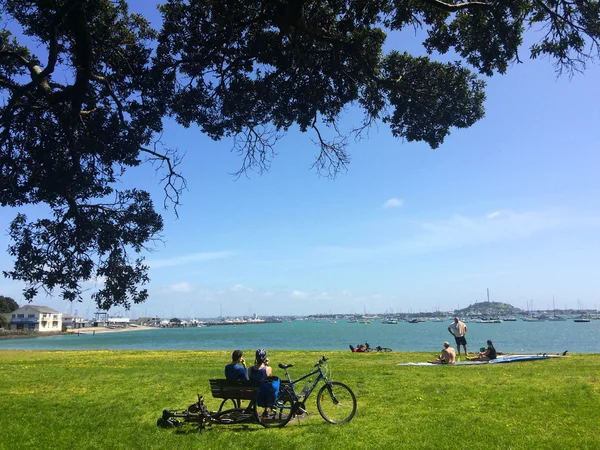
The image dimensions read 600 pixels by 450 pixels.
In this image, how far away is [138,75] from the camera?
9102 mm

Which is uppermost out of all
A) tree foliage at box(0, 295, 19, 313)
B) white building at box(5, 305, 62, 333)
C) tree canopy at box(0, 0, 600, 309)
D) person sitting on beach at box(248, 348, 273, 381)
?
tree canopy at box(0, 0, 600, 309)

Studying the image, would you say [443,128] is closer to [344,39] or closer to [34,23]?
[344,39]

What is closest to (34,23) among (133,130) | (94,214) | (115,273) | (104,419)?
(133,130)

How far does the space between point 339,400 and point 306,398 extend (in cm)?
65

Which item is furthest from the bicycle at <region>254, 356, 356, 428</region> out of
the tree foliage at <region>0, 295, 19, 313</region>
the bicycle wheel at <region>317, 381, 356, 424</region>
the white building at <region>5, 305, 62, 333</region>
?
the white building at <region>5, 305, 62, 333</region>

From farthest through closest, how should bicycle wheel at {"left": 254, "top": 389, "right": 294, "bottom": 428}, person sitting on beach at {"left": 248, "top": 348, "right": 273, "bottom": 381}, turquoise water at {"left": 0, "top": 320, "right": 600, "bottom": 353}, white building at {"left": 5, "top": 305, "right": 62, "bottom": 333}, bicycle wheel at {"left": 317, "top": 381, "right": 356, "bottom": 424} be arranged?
white building at {"left": 5, "top": 305, "right": 62, "bottom": 333}
turquoise water at {"left": 0, "top": 320, "right": 600, "bottom": 353}
person sitting on beach at {"left": 248, "top": 348, "right": 273, "bottom": 381}
bicycle wheel at {"left": 317, "top": 381, "right": 356, "bottom": 424}
bicycle wheel at {"left": 254, "top": 389, "right": 294, "bottom": 428}

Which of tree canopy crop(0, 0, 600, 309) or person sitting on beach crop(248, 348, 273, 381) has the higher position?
tree canopy crop(0, 0, 600, 309)

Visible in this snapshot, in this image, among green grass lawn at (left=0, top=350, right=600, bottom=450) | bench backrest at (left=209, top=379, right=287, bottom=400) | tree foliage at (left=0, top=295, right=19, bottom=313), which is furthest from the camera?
tree foliage at (left=0, top=295, right=19, bottom=313)

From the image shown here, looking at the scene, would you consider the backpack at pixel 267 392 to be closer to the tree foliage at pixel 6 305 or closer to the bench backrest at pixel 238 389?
the bench backrest at pixel 238 389

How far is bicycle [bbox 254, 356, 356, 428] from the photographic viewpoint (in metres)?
8.78

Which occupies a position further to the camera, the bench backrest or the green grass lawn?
the bench backrest

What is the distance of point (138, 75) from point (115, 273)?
390 cm

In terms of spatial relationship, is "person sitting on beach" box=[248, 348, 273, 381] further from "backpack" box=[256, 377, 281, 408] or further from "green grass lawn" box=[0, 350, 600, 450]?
"green grass lawn" box=[0, 350, 600, 450]

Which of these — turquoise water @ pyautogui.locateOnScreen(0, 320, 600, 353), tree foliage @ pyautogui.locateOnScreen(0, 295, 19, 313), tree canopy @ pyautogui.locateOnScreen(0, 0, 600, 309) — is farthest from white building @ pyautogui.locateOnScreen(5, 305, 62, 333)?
tree canopy @ pyautogui.locateOnScreen(0, 0, 600, 309)
